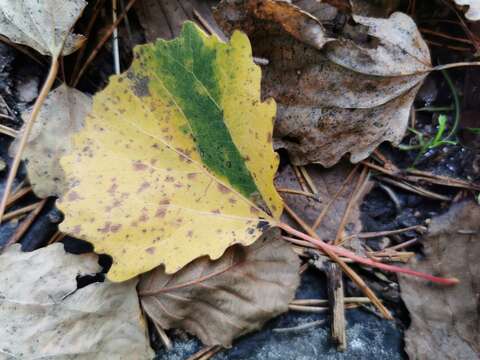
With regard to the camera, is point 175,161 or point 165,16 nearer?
point 175,161

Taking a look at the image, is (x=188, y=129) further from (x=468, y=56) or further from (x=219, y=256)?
(x=468, y=56)

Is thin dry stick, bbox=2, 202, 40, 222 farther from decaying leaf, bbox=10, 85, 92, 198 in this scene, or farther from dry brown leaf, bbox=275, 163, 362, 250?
dry brown leaf, bbox=275, 163, 362, 250

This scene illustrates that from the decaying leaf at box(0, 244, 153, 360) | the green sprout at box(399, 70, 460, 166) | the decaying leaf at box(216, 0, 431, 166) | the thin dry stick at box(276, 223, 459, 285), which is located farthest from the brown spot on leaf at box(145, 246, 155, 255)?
the green sprout at box(399, 70, 460, 166)

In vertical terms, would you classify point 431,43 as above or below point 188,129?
below

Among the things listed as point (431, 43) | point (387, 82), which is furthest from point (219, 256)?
point (431, 43)

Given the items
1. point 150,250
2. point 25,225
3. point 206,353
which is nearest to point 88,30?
point 25,225

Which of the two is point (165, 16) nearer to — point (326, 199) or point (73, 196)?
point (73, 196)

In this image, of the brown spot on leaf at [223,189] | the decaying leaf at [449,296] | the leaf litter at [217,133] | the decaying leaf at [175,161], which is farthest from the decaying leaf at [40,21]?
the decaying leaf at [449,296]
